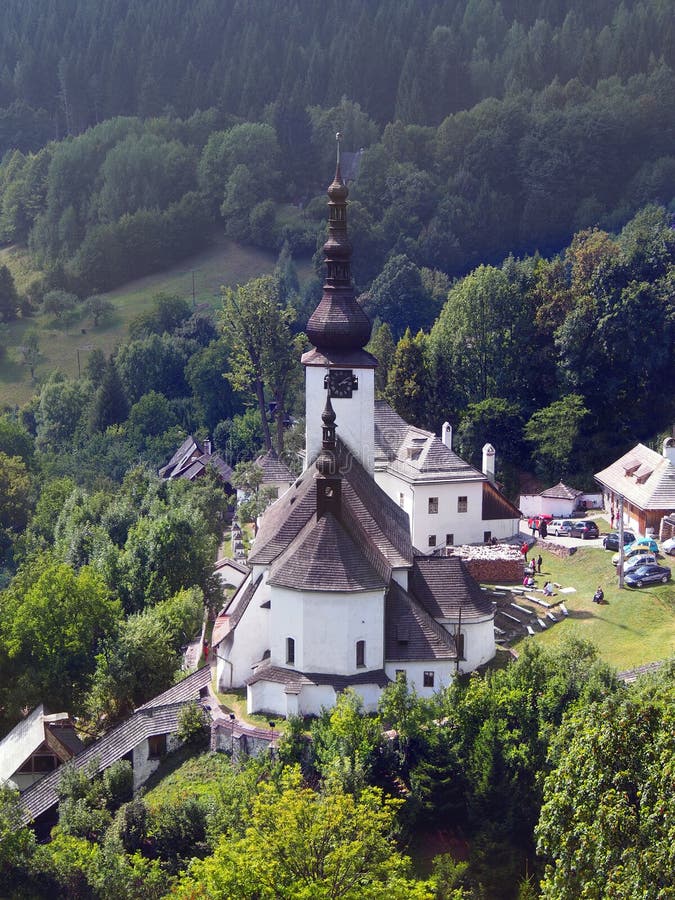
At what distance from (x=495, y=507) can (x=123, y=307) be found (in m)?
62.8

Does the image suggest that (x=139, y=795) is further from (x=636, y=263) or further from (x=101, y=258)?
(x=101, y=258)

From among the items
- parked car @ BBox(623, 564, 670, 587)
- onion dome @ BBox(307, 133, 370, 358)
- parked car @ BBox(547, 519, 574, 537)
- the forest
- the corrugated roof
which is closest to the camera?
A: the forest

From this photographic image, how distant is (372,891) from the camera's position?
33.1m

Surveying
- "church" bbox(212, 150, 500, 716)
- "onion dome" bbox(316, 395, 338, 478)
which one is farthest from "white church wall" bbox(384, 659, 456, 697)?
"onion dome" bbox(316, 395, 338, 478)

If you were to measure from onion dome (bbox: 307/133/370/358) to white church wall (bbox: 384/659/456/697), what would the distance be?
12.8m

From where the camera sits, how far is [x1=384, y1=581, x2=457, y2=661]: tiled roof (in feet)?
149

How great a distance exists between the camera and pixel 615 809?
90.1ft

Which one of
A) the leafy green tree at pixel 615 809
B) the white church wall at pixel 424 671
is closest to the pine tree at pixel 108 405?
the white church wall at pixel 424 671

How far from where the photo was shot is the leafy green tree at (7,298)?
12069 cm

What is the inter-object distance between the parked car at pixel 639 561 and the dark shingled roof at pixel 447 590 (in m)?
8.85

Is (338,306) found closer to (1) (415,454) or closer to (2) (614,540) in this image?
(1) (415,454)

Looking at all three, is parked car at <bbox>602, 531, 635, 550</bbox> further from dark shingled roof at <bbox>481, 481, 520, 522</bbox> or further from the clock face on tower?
the clock face on tower

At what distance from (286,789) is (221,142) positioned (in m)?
102

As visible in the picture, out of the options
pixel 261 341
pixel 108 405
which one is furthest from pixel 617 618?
pixel 108 405
